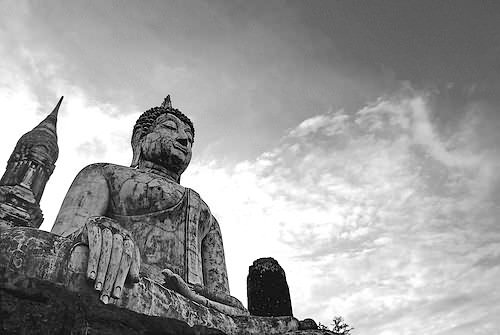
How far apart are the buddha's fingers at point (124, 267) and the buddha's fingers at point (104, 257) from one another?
0.08 metres

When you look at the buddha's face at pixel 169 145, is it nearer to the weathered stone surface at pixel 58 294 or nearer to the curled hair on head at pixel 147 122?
the curled hair on head at pixel 147 122

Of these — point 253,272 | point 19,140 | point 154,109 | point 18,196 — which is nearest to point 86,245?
point 154,109

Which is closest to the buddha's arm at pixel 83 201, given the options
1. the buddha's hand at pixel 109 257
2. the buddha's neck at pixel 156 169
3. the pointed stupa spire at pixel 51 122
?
the buddha's neck at pixel 156 169

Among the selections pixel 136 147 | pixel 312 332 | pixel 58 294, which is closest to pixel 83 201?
pixel 136 147

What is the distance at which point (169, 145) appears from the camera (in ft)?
16.4

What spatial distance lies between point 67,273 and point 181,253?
2.04 meters

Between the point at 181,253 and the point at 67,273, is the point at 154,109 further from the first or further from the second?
the point at 67,273

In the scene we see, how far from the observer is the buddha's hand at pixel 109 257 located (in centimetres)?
228

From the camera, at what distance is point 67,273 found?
2.26 metres

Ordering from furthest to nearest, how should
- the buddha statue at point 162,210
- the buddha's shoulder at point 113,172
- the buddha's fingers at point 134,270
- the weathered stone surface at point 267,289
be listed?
the weathered stone surface at point 267,289 < the buddha's shoulder at point 113,172 < the buddha statue at point 162,210 < the buddha's fingers at point 134,270

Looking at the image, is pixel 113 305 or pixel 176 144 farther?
pixel 176 144

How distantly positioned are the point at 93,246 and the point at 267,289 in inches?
209

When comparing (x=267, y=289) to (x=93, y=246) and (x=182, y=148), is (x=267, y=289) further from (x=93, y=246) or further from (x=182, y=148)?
(x=93, y=246)

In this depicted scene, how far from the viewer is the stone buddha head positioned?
498 cm
